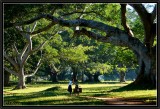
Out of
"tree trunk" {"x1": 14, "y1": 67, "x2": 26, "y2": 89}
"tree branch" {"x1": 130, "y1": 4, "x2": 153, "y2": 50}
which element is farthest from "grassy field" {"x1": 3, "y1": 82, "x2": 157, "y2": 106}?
"tree trunk" {"x1": 14, "y1": 67, "x2": 26, "y2": 89}

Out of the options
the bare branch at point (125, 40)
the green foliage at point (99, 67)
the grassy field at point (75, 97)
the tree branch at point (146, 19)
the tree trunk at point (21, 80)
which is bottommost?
the grassy field at point (75, 97)

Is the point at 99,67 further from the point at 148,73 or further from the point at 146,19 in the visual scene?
the point at 148,73

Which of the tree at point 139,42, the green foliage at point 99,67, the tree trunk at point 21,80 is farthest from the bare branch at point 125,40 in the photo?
the green foliage at point 99,67

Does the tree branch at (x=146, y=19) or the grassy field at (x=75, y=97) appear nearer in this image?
the grassy field at (x=75, y=97)

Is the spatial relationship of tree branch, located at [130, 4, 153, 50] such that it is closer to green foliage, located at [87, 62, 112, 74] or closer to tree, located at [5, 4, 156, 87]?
tree, located at [5, 4, 156, 87]

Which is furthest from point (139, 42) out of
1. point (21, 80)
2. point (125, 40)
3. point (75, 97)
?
point (21, 80)

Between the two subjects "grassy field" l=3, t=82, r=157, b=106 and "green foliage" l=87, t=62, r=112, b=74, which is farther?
"green foliage" l=87, t=62, r=112, b=74

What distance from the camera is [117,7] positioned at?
40.6 metres

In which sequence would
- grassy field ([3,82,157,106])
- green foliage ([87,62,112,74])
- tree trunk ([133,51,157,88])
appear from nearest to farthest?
grassy field ([3,82,157,106]) → tree trunk ([133,51,157,88]) → green foliage ([87,62,112,74])

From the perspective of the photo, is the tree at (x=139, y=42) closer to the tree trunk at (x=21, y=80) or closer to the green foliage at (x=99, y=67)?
the tree trunk at (x=21, y=80)

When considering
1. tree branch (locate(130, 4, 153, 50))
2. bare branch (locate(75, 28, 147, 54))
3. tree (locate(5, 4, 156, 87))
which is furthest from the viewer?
tree branch (locate(130, 4, 153, 50))

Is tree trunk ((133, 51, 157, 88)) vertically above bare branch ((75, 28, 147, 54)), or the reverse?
bare branch ((75, 28, 147, 54))

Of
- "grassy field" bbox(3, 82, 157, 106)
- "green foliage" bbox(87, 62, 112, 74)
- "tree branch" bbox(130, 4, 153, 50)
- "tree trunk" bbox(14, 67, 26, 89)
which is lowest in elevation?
"grassy field" bbox(3, 82, 157, 106)

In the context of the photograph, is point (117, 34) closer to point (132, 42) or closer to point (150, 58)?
point (132, 42)
